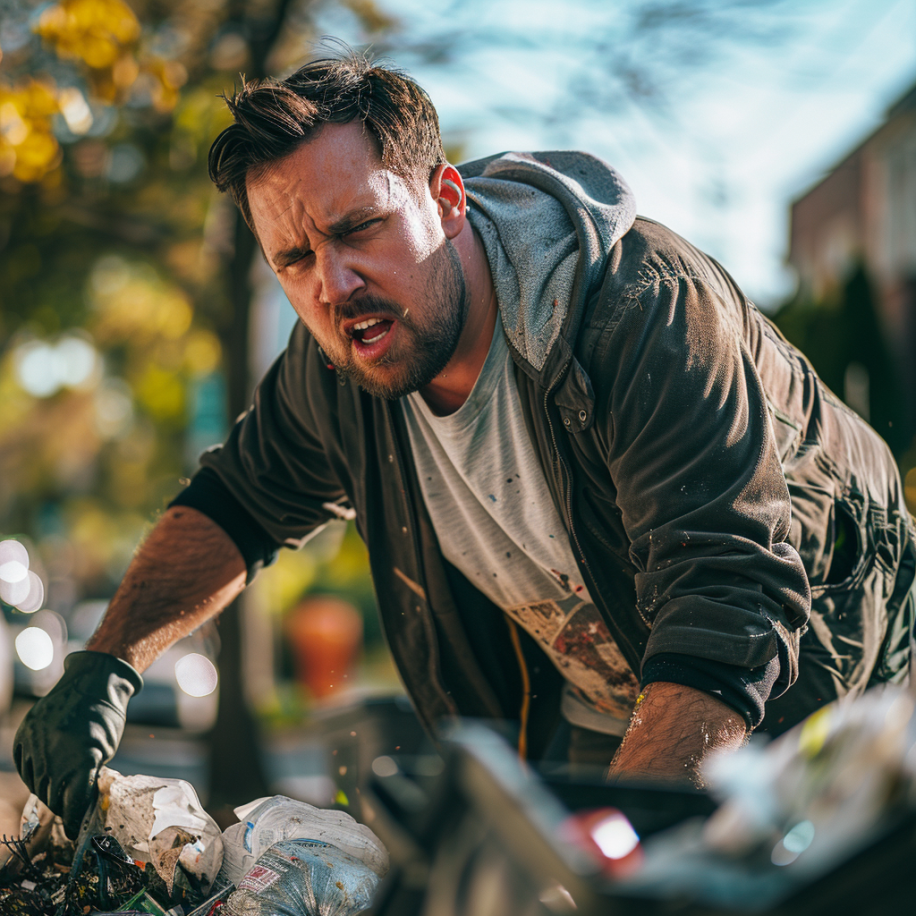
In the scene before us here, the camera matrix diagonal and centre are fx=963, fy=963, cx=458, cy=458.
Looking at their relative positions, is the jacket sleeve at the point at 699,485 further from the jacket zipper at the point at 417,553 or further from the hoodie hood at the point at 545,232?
the jacket zipper at the point at 417,553

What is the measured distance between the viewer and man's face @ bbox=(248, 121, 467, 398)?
180 cm

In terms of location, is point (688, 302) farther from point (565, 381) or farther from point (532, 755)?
point (532, 755)

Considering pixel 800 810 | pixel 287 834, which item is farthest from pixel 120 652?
pixel 800 810

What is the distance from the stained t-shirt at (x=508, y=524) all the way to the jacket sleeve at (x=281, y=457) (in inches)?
14.0

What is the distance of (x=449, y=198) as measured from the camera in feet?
6.67

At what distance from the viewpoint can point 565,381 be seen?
1.69 metres

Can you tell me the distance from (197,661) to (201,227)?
5.12 meters

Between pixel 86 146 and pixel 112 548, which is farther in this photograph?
pixel 112 548

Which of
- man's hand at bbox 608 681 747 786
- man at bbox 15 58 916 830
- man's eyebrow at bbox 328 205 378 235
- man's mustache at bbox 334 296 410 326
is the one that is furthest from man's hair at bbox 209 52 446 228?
man's hand at bbox 608 681 747 786

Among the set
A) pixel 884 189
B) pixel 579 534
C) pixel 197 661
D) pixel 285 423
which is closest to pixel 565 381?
pixel 579 534

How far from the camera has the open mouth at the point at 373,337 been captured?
6.21 ft

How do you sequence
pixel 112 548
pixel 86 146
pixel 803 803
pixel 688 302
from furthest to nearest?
pixel 112 548
pixel 86 146
pixel 688 302
pixel 803 803

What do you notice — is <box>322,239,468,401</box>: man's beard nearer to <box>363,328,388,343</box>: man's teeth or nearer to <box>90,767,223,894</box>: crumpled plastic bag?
<box>363,328,388,343</box>: man's teeth

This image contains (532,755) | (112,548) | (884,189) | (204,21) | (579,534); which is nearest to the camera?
(579,534)
